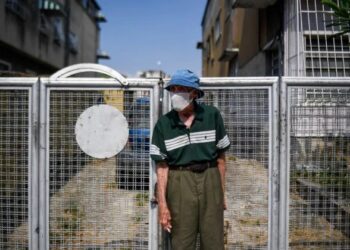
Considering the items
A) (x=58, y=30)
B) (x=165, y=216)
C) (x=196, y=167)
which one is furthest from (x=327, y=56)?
(x=58, y=30)

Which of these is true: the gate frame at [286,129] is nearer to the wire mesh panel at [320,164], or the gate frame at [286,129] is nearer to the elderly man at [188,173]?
the wire mesh panel at [320,164]

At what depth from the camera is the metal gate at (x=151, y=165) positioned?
3.82 meters

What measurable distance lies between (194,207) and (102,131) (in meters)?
1.14

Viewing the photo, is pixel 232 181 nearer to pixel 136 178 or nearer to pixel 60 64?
pixel 136 178

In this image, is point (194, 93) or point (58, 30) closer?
point (194, 93)

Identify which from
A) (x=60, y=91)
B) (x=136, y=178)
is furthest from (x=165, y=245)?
(x=60, y=91)

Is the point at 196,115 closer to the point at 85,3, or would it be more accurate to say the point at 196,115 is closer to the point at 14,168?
the point at 14,168

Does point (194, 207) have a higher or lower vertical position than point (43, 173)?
lower

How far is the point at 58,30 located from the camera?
78.4 ft

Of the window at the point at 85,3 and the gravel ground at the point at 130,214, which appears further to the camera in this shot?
the window at the point at 85,3

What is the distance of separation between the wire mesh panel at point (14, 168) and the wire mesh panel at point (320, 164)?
2466mm

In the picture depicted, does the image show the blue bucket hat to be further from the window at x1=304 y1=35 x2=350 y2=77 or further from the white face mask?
the window at x1=304 y1=35 x2=350 y2=77

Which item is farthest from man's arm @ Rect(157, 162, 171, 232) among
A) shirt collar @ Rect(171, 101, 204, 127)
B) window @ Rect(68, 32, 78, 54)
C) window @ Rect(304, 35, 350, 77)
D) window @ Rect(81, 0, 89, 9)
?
window @ Rect(81, 0, 89, 9)

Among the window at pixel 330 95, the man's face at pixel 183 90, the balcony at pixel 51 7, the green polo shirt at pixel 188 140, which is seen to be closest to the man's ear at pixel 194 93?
the man's face at pixel 183 90
